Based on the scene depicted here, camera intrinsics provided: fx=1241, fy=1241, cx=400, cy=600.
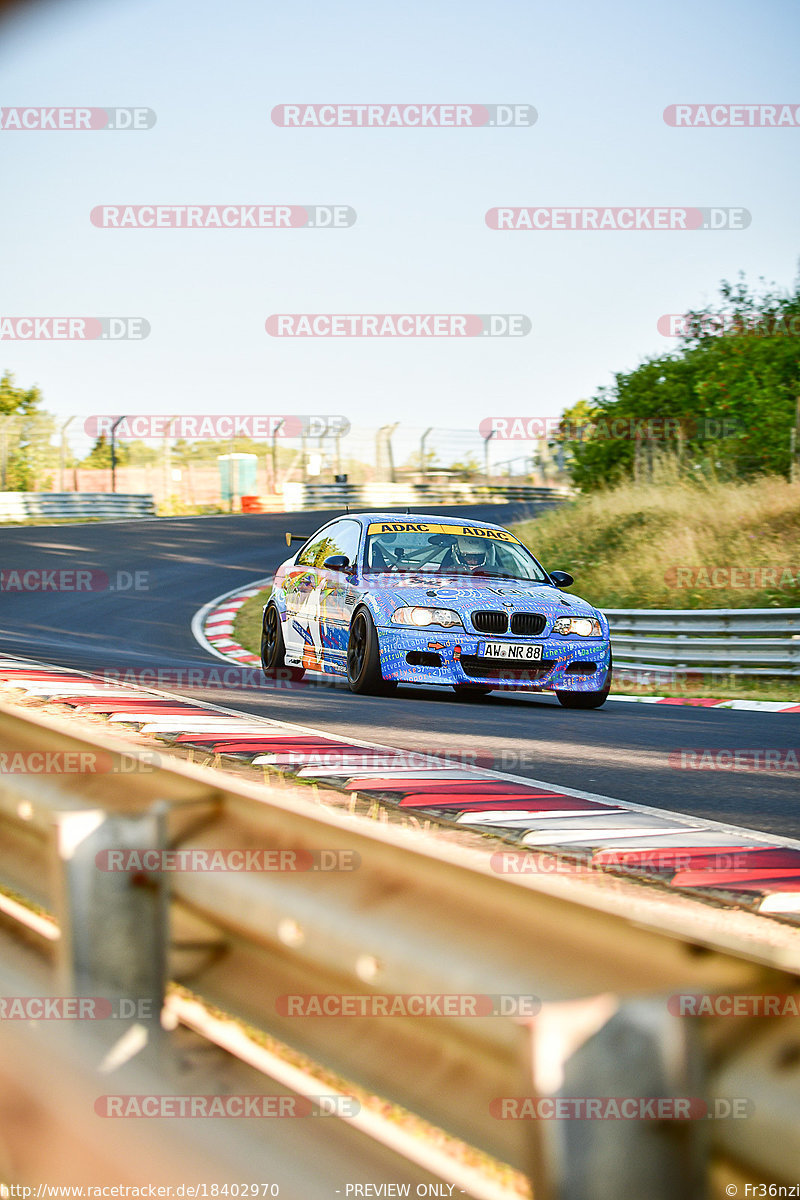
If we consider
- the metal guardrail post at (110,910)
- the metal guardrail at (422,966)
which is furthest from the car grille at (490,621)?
the metal guardrail post at (110,910)

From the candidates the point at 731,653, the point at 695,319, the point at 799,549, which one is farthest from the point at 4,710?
the point at 695,319

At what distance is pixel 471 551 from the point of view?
10.6 metres

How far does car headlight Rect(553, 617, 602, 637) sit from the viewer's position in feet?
31.0

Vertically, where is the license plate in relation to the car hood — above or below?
below

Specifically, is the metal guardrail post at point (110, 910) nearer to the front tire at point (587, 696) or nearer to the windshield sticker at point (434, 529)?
the front tire at point (587, 696)

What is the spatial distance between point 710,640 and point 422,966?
38.1 feet

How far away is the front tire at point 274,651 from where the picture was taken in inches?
450

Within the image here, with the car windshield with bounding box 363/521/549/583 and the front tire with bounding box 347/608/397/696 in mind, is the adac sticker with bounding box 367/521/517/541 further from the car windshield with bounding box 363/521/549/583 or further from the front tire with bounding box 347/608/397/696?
the front tire with bounding box 347/608/397/696

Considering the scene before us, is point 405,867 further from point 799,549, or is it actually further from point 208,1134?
point 799,549

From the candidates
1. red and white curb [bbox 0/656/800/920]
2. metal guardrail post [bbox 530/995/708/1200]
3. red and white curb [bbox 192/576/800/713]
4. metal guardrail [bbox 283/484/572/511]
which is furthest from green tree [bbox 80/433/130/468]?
metal guardrail post [bbox 530/995/708/1200]

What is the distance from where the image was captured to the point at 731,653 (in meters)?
13.0

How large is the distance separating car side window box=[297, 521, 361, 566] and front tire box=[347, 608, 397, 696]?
88 cm

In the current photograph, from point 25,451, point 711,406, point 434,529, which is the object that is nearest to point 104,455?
point 25,451

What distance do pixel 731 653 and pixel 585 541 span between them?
25.0ft
